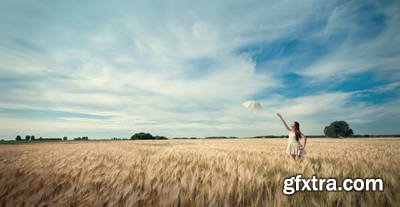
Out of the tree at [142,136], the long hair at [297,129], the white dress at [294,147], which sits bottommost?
the tree at [142,136]

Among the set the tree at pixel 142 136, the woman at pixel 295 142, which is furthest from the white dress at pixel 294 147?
the tree at pixel 142 136

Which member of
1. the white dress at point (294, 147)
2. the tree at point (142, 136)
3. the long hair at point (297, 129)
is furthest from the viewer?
the tree at point (142, 136)

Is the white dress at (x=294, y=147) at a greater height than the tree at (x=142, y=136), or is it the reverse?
the white dress at (x=294, y=147)

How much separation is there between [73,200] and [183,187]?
1.23 meters

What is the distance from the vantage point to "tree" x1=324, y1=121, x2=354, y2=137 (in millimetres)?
95562

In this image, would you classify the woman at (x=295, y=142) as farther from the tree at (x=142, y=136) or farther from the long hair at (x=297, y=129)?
the tree at (x=142, y=136)

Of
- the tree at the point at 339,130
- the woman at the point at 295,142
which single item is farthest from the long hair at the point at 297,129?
the tree at the point at 339,130

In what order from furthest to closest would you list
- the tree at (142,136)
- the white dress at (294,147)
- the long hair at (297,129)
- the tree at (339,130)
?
the tree at (339,130), the tree at (142,136), the long hair at (297,129), the white dress at (294,147)

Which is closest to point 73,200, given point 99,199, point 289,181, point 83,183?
point 99,199

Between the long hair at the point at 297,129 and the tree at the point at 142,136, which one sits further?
the tree at the point at 142,136

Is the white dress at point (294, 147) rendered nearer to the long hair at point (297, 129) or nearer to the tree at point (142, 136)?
the long hair at point (297, 129)

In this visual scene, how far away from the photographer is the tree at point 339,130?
95562 mm

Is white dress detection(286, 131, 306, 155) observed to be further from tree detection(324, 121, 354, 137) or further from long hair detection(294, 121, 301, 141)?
tree detection(324, 121, 354, 137)

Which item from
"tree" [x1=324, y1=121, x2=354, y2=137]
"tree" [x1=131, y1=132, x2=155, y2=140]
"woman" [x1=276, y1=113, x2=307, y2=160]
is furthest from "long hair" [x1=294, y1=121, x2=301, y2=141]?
"tree" [x1=324, y1=121, x2=354, y2=137]
